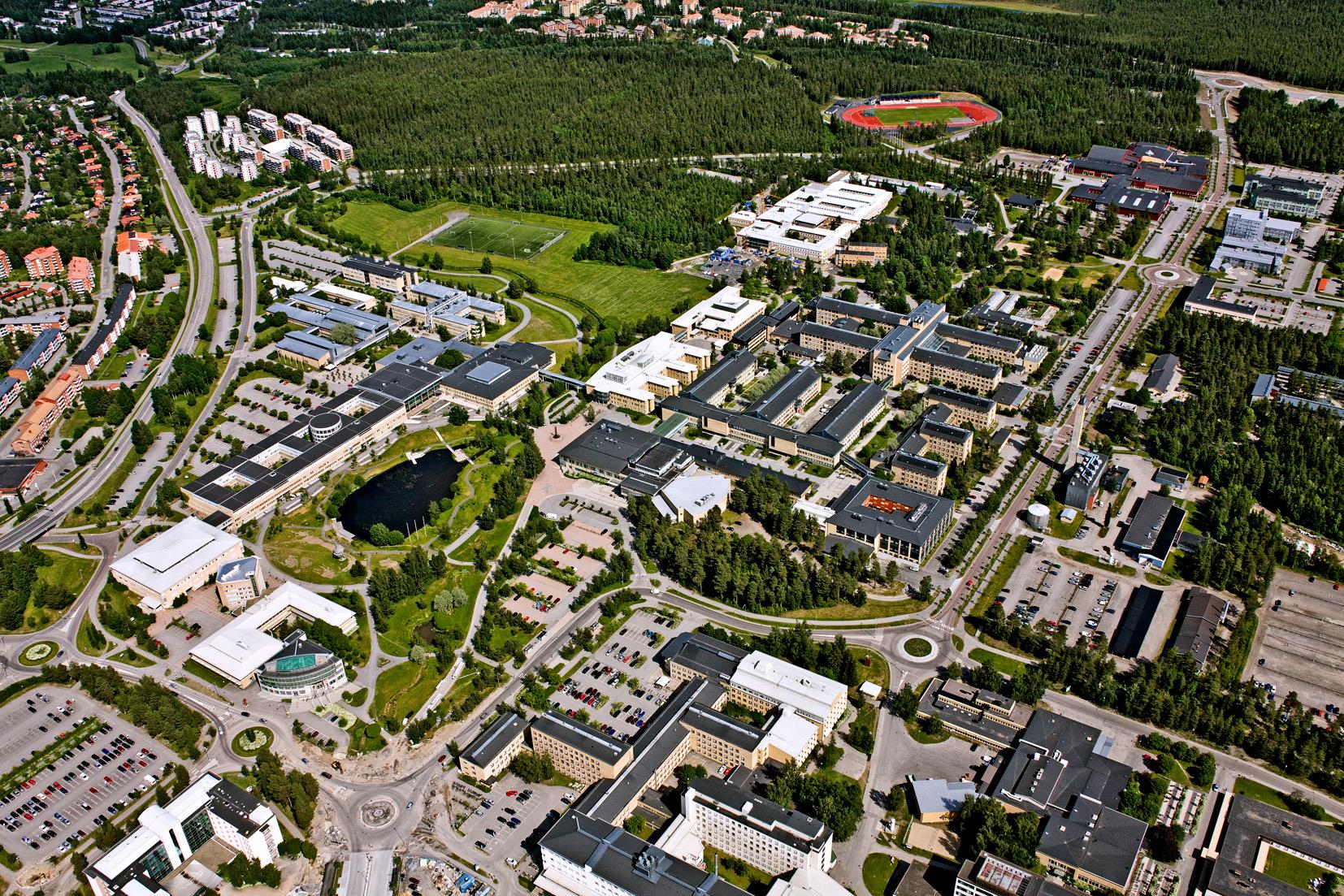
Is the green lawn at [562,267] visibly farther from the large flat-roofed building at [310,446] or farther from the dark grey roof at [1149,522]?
the dark grey roof at [1149,522]

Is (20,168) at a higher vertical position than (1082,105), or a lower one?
lower

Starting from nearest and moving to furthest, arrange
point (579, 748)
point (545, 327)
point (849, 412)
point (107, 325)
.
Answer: point (579, 748) < point (849, 412) < point (545, 327) < point (107, 325)

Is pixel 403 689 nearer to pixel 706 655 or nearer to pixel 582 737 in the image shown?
pixel 582 737

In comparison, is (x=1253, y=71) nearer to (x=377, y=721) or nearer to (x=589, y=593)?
(x=589, y=593)

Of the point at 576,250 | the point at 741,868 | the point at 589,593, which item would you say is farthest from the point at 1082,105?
the point at 741,868

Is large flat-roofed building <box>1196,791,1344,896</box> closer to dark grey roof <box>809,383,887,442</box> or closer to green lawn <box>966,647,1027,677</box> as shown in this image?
green lawn <box>966,647,1027,677</box>

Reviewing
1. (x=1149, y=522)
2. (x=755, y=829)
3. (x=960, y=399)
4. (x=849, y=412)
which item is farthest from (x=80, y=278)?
(x=1149, y=522)
